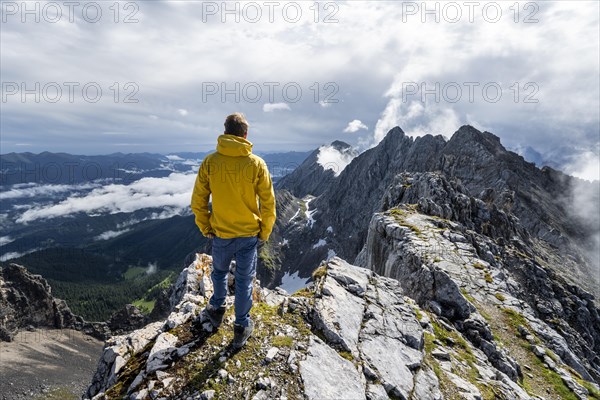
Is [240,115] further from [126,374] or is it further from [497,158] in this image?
[497,158]

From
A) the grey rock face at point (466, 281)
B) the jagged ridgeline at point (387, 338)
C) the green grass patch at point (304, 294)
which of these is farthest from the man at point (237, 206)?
the grey rock face at point (466, 281)

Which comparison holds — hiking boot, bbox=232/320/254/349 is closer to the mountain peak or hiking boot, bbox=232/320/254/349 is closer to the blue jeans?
the blue jeans

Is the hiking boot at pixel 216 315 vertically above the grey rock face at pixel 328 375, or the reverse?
the hiking boot at pixel 216 315

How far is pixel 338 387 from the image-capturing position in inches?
412

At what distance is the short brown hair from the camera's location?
413 inches

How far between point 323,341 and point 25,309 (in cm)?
23430

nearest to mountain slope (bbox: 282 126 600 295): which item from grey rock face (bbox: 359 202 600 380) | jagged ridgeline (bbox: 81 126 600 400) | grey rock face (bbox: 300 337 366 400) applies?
grey rock face (bbox: 359 202 600 380)

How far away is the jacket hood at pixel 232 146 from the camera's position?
10.3m

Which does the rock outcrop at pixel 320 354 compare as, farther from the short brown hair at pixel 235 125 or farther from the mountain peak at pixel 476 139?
the mountain peak at pixel 476 139

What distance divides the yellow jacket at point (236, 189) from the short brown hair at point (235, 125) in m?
0.24

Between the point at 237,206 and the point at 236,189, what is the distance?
1.83 ft

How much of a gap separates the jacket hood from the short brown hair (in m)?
0.23

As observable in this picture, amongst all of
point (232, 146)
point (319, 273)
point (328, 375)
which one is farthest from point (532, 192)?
point (232, 146)

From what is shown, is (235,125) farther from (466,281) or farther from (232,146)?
(466,281)
